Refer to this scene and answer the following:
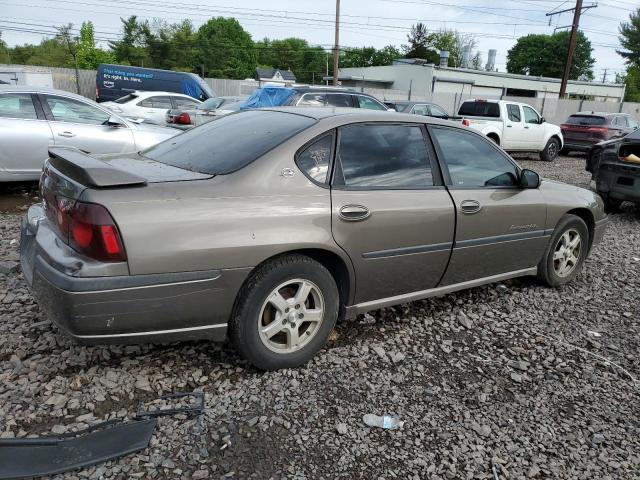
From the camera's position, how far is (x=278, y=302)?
2.90 metres

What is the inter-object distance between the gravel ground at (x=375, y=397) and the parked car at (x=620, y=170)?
4.27 metres

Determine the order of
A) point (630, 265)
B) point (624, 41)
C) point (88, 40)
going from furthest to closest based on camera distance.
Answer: point (624, 41) → point (88, 40) → point (630, 265)

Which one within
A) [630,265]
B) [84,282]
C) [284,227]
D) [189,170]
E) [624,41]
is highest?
[624,41]

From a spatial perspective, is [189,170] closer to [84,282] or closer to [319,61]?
[84,282]

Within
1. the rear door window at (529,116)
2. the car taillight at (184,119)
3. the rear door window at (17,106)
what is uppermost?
the rear door window at (17,106)

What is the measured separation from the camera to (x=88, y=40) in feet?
176

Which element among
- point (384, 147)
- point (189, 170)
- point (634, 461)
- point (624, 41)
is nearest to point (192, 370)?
point (189, 170)

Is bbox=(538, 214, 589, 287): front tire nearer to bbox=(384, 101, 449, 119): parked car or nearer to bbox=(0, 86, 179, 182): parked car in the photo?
bbox=(0, 86, 179, 182): parked car

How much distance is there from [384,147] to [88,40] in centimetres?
5966

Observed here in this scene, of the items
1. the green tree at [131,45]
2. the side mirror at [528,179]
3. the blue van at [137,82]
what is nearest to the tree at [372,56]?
the green tree at [131,45]

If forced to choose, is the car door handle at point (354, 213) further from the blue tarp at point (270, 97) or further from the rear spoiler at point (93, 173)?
the blue tarp at point (270, 97)

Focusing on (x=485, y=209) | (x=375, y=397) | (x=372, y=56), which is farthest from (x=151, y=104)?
(x=372, y=56)

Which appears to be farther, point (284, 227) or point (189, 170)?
point (189, 170)

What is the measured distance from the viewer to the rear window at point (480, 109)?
1486 centimetres
